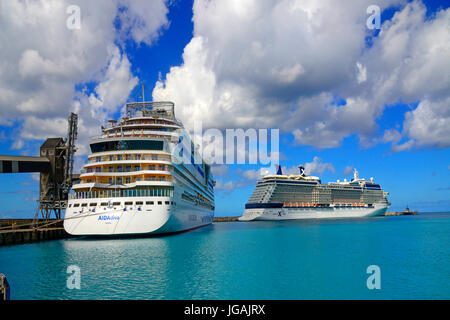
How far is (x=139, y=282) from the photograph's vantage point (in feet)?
61.0

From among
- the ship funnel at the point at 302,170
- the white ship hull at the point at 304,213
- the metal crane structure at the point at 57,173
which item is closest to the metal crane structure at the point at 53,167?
the metal crane structure at the point at 57,173

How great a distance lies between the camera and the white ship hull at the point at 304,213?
113 metres

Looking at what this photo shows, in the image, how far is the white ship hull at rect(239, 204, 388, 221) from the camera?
113m

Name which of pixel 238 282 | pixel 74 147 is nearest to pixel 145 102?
pixel 74 147

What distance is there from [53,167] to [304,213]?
3532 inches

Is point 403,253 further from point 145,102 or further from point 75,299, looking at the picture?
point 145,102

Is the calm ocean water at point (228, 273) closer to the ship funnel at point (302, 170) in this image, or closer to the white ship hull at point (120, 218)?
the white ship hull at point (120, 218)

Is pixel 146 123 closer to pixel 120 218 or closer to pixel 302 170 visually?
pixel 120 218

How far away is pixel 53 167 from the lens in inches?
2226

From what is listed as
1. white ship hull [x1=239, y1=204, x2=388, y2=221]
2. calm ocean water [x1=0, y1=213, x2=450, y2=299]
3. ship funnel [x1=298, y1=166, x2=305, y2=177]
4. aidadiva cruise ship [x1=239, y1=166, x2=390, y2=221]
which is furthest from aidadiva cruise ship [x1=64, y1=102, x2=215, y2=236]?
ship funnel [x1=298, y1=166, x2=305, y2=177]

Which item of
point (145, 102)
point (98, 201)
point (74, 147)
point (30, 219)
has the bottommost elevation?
point (30, 219)

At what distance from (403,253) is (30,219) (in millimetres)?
61031

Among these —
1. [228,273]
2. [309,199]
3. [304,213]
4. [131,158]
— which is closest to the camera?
[228,273]

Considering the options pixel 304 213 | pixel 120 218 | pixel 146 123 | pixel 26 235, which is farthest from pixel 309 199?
pixel 26 235
